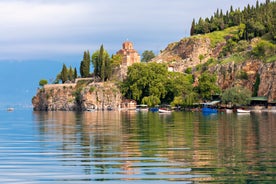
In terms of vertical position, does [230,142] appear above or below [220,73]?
below

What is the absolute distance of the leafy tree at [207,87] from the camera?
10388 centimetres

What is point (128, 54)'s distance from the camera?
5497 inches

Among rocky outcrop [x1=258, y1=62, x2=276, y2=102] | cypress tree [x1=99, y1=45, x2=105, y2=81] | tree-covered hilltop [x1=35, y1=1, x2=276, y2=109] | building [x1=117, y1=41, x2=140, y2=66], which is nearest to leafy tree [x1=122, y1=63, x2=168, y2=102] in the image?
tree-covered hilltop [x1=35, y1=1, x2=276, y2=109]

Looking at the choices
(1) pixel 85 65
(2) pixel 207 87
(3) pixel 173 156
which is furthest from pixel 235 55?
(3) pixel 173 156

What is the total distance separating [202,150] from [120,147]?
4.65 meters

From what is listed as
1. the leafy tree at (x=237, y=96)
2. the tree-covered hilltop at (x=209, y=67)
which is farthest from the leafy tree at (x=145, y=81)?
the leafy tree at (x=237, y=96)

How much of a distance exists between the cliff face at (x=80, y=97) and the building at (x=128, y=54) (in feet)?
55.0

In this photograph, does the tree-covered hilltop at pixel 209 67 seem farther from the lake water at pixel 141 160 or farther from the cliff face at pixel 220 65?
the lake water at pixel 141 160

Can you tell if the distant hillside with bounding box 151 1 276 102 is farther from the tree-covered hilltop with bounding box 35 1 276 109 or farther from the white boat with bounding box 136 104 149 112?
the white boat with bounding box 136 104 149 112

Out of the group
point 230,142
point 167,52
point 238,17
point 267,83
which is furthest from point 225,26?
point 230,142

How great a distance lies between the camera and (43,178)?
63.3ft

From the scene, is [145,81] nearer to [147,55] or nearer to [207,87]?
[207,87]

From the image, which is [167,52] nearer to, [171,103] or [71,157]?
[171,103]

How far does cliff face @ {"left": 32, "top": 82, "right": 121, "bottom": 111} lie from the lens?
4658 inches
